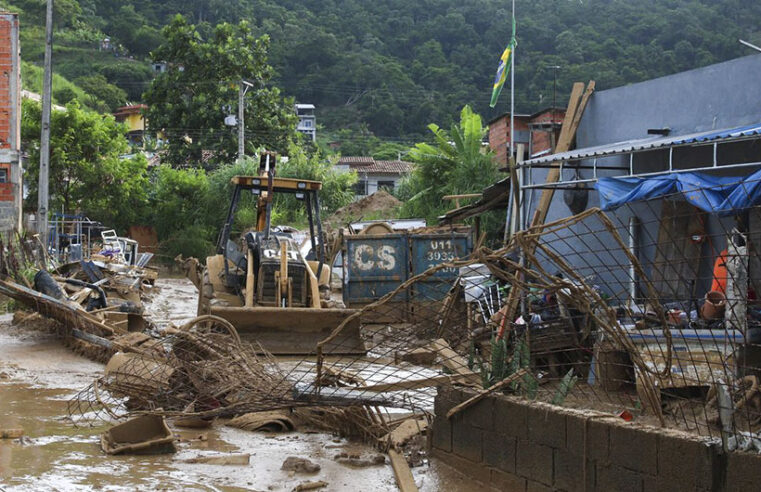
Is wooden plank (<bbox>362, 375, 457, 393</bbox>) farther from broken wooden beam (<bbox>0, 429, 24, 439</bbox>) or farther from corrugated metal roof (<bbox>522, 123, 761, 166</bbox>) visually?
corrugated metal roof (<bbox>522, 123, 761, 166</bbox>)

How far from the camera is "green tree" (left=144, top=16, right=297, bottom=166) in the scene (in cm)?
4369

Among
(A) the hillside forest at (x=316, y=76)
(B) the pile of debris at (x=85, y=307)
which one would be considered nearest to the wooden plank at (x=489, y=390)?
(B) the pile of debris at (x=85, y=307)

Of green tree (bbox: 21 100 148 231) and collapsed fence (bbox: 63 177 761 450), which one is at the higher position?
green tree (bbox: 21 100 148 231)

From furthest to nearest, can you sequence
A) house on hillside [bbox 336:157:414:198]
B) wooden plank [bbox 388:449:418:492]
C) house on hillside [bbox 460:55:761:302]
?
house on hillside [bbox 336:157:414:198] → house on hillside [bbox 460:55:761:302] → wooden plank [bbox 388:449:418:492]

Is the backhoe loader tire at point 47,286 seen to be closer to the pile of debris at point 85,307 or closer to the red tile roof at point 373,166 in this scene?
the pile of debris at point 85,307

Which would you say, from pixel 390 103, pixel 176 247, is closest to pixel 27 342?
pixel 176 247

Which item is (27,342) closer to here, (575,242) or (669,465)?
(575,242)

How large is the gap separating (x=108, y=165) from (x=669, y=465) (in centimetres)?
3034

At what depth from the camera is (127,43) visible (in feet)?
252

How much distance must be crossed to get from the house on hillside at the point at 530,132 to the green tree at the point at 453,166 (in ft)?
1.28

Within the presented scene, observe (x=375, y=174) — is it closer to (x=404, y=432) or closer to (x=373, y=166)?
(x=373, y=166)

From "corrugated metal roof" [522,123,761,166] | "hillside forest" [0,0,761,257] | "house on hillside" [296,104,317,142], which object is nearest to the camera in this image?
"corrugated metal roof" [522,123,761,166]

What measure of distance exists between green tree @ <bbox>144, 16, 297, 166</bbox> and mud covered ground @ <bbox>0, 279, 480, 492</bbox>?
34.1 m

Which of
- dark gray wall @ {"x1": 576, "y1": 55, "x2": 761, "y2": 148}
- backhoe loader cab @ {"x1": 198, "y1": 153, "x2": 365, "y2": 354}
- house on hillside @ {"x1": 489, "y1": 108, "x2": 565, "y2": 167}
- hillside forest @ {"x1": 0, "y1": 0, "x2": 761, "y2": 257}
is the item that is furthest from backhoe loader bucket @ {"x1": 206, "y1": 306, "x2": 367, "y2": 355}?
hillside forest @ {"x1": 0, "y1": 0, "x2": 761, "y2": 257}
